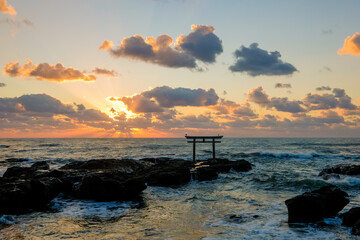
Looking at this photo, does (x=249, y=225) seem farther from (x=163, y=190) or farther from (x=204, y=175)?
(x=204, y=175)

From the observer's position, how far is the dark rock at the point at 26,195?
39.7ft

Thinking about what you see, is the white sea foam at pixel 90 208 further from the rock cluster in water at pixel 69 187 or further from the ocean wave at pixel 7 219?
the ocean wave at pixel 7 219

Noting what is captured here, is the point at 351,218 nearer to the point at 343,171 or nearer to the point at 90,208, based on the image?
the point at 90,208

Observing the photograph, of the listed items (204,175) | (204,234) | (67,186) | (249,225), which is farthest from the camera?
(204,175)

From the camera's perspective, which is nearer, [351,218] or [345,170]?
[351,218]

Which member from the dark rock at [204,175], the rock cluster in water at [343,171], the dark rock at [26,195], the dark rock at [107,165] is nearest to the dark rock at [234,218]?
the dark rock at [26,195]

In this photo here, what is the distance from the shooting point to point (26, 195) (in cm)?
1300

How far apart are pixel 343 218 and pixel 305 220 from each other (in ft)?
4.70

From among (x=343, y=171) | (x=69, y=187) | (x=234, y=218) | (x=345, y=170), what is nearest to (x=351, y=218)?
(x=234, y=218)

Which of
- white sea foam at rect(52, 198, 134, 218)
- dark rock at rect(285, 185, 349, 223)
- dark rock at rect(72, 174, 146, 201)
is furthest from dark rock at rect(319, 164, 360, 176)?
white sea foam at rect(52, 198, 134, 218)

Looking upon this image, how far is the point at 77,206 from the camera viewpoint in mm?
13344

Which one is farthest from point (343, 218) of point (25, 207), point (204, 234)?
point (25, 207)

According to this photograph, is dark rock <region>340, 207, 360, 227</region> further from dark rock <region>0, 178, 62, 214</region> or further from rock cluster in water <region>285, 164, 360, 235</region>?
dark rock <region>0, 178, 62, 214</region>

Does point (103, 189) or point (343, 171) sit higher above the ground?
point (103, 189)
